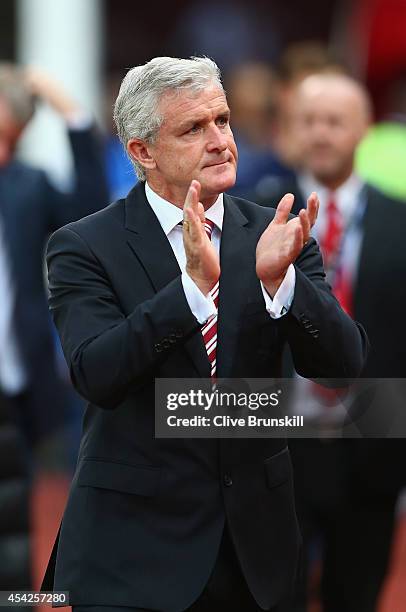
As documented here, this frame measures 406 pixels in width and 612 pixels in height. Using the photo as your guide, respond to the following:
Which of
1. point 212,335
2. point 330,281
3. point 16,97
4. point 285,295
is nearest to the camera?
point 285,295

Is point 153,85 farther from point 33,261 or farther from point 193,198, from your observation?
point 33,261

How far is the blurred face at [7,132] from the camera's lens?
5684mm

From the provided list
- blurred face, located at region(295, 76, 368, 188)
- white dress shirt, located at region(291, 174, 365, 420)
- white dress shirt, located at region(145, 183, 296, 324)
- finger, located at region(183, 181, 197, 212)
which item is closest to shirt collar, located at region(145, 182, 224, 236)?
white dress shirt, located at region(145, 183, 296, 324)

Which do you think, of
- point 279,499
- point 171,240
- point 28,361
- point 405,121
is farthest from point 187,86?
point 405,121

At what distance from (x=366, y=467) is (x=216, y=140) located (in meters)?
2.20

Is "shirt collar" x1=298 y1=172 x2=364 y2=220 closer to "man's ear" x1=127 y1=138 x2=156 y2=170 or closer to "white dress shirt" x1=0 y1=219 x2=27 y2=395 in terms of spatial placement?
"white dress shirt" x1=0 y1=219 x2=27 y2=395

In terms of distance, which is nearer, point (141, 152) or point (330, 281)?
point (141, 152)

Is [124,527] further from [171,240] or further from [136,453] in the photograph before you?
[171,240]

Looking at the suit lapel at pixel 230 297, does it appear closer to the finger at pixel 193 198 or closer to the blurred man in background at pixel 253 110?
the finger at pixel 193 198

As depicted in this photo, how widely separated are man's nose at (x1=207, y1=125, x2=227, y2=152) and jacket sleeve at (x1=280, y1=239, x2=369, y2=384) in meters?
0.31

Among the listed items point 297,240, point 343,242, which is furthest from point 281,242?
point 343,242

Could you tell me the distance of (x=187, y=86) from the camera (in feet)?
10.5

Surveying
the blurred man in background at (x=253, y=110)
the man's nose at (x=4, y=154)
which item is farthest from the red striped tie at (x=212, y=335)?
the blurred man in background at (x=253, y=110)

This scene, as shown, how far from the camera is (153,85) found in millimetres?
3221
